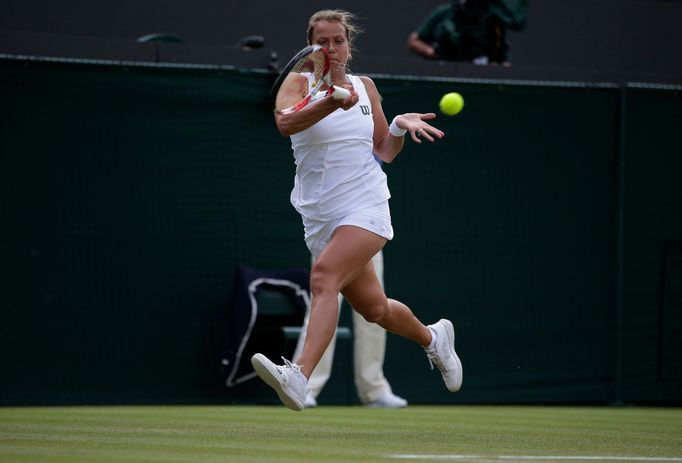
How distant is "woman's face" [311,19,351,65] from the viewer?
5793 mm

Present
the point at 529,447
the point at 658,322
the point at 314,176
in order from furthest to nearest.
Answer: the point at 658,322 < the point at 314,176 < the point at 529,447

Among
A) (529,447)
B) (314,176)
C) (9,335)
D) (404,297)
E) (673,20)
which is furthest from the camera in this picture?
(673,20)

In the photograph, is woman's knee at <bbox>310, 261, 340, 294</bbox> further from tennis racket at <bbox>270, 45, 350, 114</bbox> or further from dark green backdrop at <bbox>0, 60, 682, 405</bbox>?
dark green backdrop at <bbox>0, 60, 682, 405</bbox>

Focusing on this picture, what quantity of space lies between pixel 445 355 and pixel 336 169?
3.70ft

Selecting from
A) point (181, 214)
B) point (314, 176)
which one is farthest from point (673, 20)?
point (314, 176)

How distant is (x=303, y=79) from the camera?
19.1ft

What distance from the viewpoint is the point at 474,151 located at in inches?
384

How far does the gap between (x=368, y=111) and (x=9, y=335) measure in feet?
11.7

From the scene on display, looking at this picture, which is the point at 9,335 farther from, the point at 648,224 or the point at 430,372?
the point at 648,224

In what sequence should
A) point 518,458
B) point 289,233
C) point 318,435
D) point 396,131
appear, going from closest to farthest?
point 518,458 < point 318,435 < point 396,131 < point 289,233

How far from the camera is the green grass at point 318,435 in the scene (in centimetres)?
461

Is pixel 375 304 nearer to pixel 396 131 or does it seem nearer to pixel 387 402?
pixel 396 131

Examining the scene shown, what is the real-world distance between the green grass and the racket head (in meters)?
1.47

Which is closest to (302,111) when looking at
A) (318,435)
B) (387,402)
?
(318,435)
